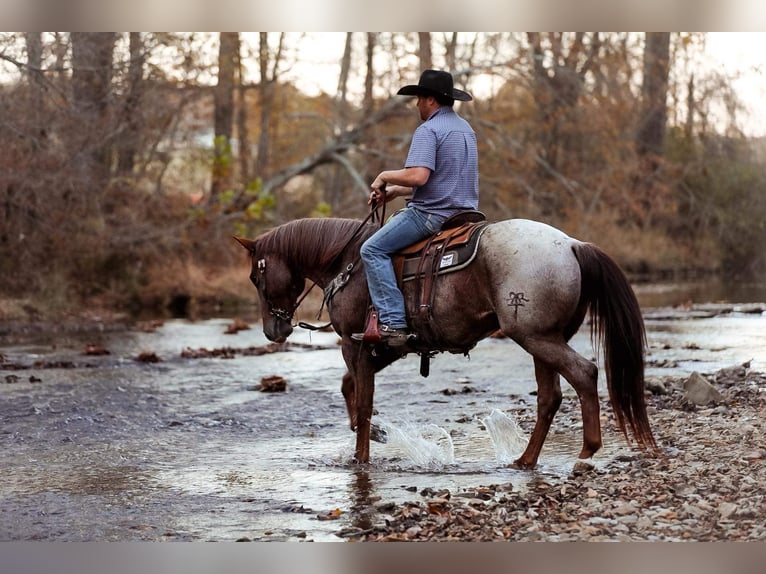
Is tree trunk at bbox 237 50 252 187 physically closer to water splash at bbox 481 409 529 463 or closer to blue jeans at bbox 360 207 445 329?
water splash at bbox 481 409 529 463

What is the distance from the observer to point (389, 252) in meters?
6.31

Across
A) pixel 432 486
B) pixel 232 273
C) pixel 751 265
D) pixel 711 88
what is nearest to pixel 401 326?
pixel 432 486

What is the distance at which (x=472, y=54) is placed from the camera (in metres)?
18.2

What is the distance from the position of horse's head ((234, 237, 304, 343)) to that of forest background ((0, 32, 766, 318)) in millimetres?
7903

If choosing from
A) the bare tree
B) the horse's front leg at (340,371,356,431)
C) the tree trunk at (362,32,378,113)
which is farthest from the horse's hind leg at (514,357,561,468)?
the bare tree

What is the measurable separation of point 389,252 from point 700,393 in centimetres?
307

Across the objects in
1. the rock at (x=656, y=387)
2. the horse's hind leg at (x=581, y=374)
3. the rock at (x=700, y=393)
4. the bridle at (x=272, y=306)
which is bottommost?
the rock at (x=656, y=387)

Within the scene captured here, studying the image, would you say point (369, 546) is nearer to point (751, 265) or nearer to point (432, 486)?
point (432, 486)

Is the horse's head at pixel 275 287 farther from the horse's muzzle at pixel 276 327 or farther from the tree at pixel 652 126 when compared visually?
the tree at pixel 652 126

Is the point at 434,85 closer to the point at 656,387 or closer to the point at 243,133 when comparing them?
the point at 656,387

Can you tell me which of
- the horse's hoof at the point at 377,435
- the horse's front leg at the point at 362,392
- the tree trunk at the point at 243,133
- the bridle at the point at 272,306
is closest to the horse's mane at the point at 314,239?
the bridle at the point at 272,306

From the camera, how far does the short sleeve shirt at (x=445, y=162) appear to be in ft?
20.0

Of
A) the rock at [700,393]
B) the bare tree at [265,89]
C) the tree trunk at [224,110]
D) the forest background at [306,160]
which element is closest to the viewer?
the rock at [700,393]

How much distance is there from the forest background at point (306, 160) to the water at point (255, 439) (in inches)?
155
